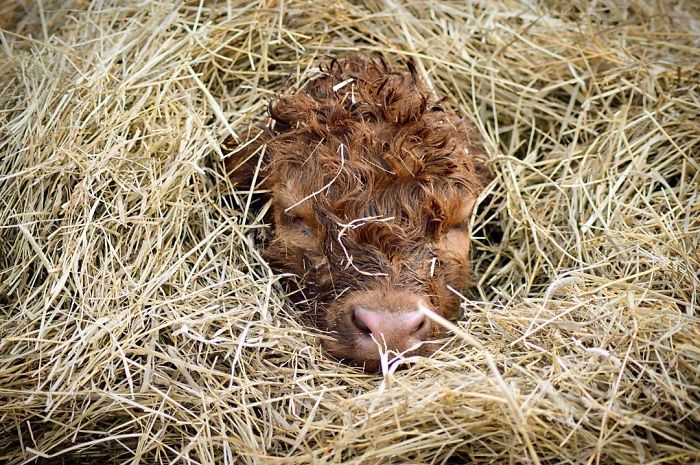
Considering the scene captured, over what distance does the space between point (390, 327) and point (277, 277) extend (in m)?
0.68

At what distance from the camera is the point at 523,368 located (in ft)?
9.56

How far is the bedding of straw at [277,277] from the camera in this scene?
2805 mm

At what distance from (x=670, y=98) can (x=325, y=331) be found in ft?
8.25

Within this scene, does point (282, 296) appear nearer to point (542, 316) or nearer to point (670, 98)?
point (542, 316)

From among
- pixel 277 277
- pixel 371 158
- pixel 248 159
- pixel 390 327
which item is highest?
pixel 371 158

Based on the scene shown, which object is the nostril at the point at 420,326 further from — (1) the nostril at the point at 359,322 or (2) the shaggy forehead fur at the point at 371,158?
(2) the shaggy forehead fur at the point at 371,158

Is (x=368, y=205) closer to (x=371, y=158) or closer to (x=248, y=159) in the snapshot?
(x=371, y=158)

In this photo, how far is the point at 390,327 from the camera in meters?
3.17

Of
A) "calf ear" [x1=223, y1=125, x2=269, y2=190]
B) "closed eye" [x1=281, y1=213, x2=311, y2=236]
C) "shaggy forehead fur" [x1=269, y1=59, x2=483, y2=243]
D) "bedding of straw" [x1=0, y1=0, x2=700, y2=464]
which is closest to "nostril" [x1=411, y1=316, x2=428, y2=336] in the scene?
"bedding of straw" [x1=0, y1=0, x2=700, y2=464]

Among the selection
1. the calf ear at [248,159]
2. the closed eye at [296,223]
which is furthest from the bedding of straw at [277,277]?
the closed eye at [296,223]

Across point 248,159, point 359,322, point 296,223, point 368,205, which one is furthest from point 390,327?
point 248,159

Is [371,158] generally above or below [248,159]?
above

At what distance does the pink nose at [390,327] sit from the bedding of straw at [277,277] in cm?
13

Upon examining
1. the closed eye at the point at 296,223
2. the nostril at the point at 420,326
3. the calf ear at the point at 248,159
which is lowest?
the nostril at the point at 420,326
